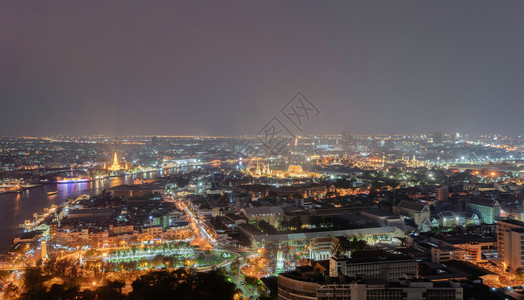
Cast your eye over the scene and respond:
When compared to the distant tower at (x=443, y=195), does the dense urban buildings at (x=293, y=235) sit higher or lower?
lower

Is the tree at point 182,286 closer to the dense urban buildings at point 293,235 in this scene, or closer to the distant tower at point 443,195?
the dense urban buildings at point 293,235

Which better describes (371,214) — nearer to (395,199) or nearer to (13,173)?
(395,199)

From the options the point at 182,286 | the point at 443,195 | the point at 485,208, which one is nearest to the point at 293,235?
the point at 182,286

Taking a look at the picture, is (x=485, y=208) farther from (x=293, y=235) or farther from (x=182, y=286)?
(x=182, y=286)

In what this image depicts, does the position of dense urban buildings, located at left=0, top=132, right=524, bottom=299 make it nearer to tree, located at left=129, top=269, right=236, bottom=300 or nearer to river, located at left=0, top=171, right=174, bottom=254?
river, located at left=0, top=171, right=174, bottom=254

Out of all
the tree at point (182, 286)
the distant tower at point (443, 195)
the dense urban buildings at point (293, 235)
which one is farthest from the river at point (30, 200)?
the distant tower at point (443, 195)

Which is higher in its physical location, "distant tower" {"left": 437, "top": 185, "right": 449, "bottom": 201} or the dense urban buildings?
"distant tower" {"left": 437, "top": 185, "right": 449, "bottom": 201}

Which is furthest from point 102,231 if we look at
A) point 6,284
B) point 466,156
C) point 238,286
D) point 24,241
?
point 466,156

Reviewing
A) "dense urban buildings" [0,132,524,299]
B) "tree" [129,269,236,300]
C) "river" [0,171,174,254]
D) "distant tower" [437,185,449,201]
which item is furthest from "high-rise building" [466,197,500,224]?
"river" [0,171,174,254]
